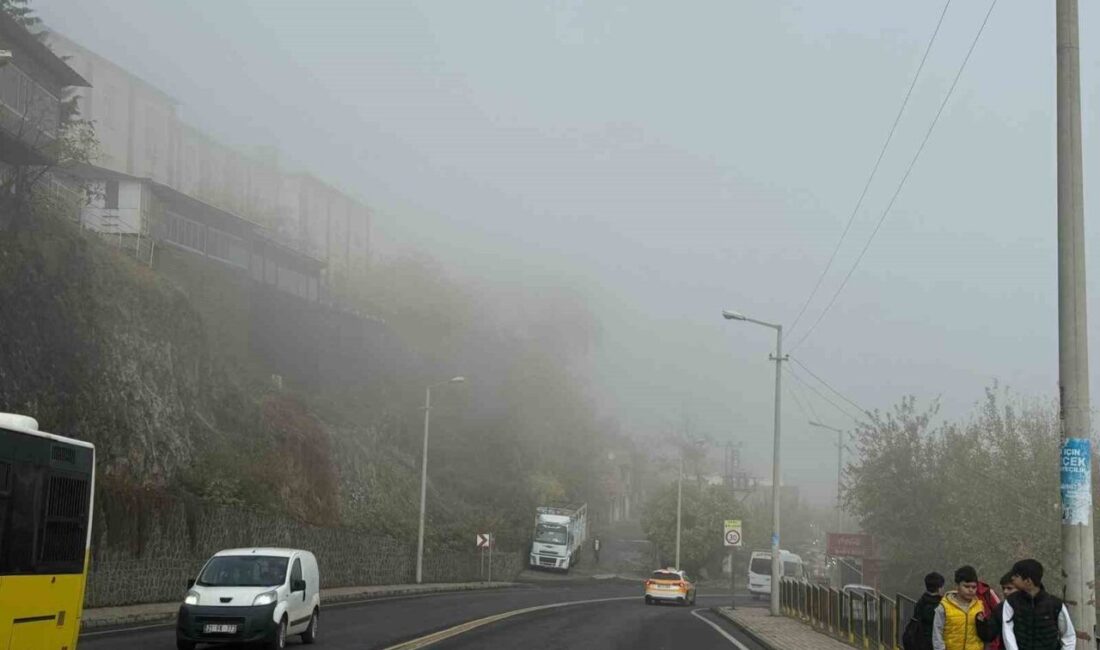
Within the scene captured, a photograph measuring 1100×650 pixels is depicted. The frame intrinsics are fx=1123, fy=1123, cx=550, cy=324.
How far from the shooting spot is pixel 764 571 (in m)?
65.5

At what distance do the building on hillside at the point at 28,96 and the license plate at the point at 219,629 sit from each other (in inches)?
913

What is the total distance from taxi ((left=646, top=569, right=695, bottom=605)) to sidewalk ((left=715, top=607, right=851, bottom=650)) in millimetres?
8578

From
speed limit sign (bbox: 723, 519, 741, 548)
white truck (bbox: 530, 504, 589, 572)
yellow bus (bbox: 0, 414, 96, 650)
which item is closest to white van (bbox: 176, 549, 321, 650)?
yellow bus (bbox: 0, 414, 96, 650)

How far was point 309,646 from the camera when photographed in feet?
63.9

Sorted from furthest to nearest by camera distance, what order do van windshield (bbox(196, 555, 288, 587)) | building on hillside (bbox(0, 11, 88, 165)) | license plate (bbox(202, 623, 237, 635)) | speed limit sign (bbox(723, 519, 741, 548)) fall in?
1. speed limit sign (bbox(723, 519, 741, 548))
2. building on hillside (bbox(0, 11, 88, 165))
3. van windshield (bbox(196, 555, 288, 587))
4. license plate (bbox(202, 623, 237, 635))

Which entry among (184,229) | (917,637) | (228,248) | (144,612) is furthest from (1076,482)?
(228,248)

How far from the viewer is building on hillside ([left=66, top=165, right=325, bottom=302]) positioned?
52938 millimetres

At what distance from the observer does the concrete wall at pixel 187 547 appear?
28016mm

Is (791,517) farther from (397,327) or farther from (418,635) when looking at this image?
(418,635)

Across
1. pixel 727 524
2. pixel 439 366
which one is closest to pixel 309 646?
pixel 727 524

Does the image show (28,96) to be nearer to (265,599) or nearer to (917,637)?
(265,599)

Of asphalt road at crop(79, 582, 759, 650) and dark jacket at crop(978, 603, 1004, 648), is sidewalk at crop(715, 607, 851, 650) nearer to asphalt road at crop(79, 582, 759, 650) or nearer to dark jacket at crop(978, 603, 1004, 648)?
asphalt road at crop(79, 582, 759, 650)

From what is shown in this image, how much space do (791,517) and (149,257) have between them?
12406 cm

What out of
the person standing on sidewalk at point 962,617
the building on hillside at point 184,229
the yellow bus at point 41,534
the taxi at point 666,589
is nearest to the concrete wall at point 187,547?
the taxi at point 666,589
